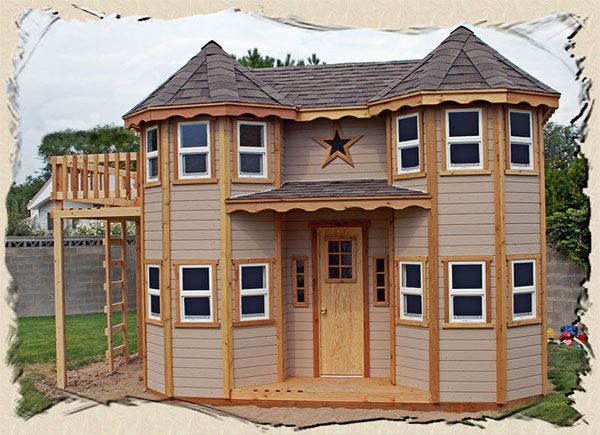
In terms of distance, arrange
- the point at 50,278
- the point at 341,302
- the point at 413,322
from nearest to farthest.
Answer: the point at 413,322 < the point at 341,302 < the point at 50,278

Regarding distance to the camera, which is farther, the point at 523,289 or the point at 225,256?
the point at 225,256

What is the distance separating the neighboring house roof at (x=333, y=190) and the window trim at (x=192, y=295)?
48.4 inches

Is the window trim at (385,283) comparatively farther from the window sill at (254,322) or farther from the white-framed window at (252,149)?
the white-framed window at (252,149)

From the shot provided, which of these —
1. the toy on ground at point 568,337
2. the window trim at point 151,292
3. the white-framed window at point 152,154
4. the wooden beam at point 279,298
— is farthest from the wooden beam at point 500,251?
the white-framed window at point 152,154

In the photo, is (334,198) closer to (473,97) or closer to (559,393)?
(473,97)

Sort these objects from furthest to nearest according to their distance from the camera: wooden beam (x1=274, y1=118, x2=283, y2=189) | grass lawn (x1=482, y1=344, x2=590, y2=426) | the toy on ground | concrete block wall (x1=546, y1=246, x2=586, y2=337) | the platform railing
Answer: concrete block wall (x1=546, y1=246, x2=586, y2=337) → the toy on ground → the platform railing → wooden beam (x1=274, y1=118, x2=283, y2=189) → grass lawn (x1=482, y1=344, x2=590, y2=426)

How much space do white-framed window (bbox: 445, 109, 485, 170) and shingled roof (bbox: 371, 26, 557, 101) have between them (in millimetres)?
432

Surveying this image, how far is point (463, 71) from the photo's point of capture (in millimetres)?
9688

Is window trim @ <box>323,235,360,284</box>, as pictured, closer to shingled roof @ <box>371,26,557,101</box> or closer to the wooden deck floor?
the wooden deck floor

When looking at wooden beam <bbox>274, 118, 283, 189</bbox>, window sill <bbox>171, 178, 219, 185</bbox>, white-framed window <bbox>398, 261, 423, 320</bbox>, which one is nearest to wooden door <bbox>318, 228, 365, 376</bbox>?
white-framed window <bbox>398, 261, 423, 320</bbox>

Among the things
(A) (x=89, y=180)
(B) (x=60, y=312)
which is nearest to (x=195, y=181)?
(A) (x=89, y=180)

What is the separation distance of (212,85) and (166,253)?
2890 millimetres

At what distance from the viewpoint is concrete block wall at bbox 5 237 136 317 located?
20188 mm

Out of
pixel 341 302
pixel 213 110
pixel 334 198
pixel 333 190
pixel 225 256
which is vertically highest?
pixel 213 110
